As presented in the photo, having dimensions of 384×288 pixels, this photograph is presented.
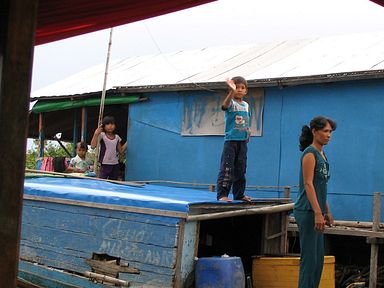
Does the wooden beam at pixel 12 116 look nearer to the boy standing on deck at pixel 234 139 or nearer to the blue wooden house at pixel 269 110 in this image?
the boy standing on deck at pixel 234 139

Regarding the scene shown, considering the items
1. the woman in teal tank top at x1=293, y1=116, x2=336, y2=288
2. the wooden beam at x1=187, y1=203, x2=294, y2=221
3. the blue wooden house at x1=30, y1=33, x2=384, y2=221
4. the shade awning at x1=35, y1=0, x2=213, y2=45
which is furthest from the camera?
the blue wooden house at x1=30, y1=33, x2=384, y2=221

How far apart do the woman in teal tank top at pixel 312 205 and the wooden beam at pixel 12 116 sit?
296cm

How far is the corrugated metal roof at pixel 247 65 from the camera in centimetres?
992

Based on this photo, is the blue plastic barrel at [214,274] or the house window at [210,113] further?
the house window at [210,113]

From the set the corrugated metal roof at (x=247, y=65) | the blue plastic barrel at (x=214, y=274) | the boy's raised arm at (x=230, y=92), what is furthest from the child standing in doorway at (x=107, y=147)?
the blue plastic barrel at (x=214, y=274)

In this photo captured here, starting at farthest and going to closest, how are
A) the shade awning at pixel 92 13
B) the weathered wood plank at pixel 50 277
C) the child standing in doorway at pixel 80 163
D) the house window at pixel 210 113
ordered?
the child standing in doorway at pixel 80 163, the house window at pixel 210 113, the weathered wood plank at pixel 50 277, the shade awning at pixel 92 13

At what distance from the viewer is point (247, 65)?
1162 centimetres

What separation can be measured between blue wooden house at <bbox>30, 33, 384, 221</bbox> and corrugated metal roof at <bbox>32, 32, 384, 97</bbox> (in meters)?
0.02

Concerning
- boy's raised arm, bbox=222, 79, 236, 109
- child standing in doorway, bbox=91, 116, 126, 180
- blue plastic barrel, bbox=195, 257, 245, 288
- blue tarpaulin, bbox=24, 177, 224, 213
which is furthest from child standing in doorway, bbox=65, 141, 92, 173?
blue plastic barrel, bbox=195, 257, 245, 288

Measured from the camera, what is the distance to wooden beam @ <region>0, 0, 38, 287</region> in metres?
2.48

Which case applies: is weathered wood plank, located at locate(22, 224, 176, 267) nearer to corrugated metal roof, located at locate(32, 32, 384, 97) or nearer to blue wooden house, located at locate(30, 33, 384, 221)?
blue wooden house, located at locate(30, 33, 384, 221)

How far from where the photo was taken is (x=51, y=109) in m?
13.3

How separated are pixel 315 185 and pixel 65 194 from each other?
→ 9.50 ft

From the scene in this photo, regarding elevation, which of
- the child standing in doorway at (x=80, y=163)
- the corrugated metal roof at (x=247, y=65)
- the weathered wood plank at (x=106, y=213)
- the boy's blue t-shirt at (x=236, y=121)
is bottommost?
the weathered wood plank at (x=106, y=213)
